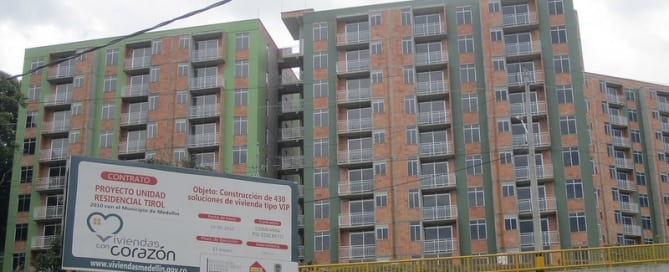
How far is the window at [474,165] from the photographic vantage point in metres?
72.3

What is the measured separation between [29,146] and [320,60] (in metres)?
29.3

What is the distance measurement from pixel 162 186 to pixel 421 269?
12.2 metres

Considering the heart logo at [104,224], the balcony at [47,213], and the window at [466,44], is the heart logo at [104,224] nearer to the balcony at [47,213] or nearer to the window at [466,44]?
the window at [466,44]

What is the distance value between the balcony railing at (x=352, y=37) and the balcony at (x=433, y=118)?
29.0 ft

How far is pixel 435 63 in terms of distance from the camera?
75438 millimetres

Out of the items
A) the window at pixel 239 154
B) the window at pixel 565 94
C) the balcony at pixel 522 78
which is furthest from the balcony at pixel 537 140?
the window at pixel 239 154

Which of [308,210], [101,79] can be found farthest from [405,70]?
[101,79]

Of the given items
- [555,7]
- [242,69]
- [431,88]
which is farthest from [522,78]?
[242,69]

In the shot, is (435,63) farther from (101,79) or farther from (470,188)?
(101,79)

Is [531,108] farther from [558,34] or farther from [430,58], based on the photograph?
[430,58]

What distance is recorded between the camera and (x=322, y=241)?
238 ft

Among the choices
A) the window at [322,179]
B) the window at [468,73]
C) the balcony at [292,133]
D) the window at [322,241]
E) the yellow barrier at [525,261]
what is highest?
the window at [468,73]

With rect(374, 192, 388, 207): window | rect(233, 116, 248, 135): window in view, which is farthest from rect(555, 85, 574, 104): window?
rect(233, 116, 248, 135): window

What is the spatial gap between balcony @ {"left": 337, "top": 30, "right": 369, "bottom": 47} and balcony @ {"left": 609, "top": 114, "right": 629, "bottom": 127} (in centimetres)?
3713
